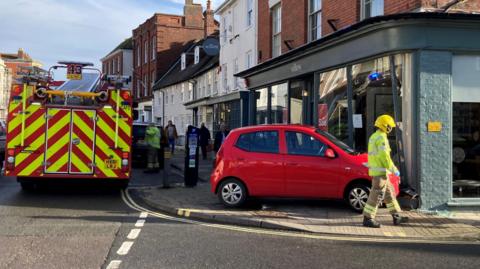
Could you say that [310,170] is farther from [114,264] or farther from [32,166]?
[32,166]

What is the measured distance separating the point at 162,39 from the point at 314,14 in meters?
35.3

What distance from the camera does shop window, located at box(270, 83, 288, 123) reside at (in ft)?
54.5

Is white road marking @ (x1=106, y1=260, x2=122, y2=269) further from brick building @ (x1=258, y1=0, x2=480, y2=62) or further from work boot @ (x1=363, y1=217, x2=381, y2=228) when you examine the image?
brick building @ (x1=258, y1=0, x2=480, y2=62)

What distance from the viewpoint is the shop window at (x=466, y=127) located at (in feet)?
32.9

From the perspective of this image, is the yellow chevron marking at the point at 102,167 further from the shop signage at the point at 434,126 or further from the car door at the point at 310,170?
the shop signage at the point at 434,126

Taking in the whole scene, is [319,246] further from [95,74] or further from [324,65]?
[95,74]

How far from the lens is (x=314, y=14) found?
15.2 metres

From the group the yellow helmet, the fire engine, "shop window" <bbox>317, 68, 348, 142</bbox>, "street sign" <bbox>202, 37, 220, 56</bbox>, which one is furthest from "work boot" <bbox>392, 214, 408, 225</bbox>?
"street sign" <bbox>202, 37, 220, 56</bbox>

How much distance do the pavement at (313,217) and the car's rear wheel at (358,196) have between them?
6.2 inches

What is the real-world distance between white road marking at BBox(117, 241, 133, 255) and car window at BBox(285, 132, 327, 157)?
13.0 feet

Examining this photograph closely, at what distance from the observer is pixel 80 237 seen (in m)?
7.33

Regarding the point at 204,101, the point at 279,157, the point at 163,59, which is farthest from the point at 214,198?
the point at 163,59

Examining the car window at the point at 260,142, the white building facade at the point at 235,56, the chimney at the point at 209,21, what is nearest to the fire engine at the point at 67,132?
the car window at the point at 260,142

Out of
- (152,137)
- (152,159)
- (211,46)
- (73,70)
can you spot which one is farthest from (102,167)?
(211,46)
